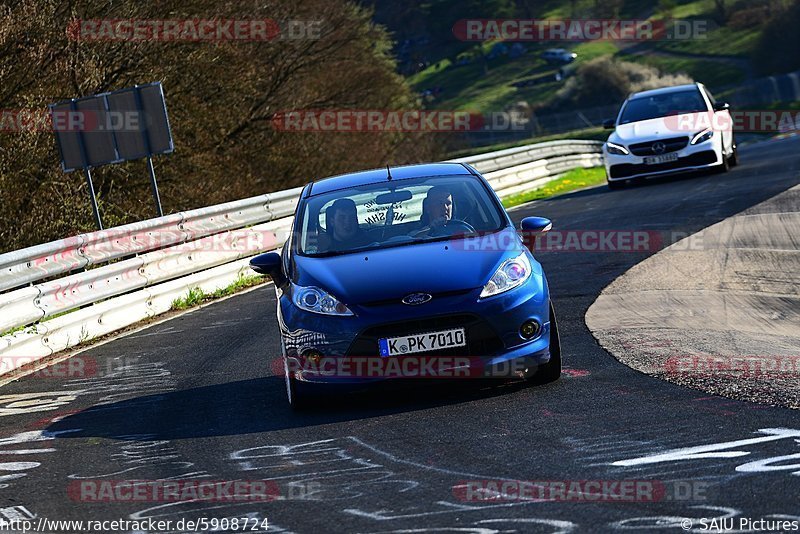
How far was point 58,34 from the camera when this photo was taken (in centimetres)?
2038

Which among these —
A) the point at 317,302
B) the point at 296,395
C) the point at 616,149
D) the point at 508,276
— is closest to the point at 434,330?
the point at 508,276

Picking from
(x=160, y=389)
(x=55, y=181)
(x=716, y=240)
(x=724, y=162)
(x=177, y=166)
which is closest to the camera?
(x=160, y=389)

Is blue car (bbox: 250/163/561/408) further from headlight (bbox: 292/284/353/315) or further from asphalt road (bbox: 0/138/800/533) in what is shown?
asphalt road (bbox: 0/138/800/533)

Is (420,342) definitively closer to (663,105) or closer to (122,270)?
(122,270)

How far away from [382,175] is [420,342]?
2179 mm

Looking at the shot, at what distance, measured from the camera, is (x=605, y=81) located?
91.8 meters

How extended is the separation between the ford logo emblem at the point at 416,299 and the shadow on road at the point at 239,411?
1.69 ft

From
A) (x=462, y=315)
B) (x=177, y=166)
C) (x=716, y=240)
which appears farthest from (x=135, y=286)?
(x=177, y=166)

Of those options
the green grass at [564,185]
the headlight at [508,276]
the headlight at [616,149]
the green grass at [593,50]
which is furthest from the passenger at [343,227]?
the green grass at [593,50]

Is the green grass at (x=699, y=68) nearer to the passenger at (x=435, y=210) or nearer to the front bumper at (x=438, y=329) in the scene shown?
the passenger at (x=435, y=210)

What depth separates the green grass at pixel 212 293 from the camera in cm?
1456

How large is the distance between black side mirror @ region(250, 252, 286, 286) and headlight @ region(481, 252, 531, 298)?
1561 mm

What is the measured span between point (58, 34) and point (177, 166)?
5.10m

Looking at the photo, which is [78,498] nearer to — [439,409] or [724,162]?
[439,409]
